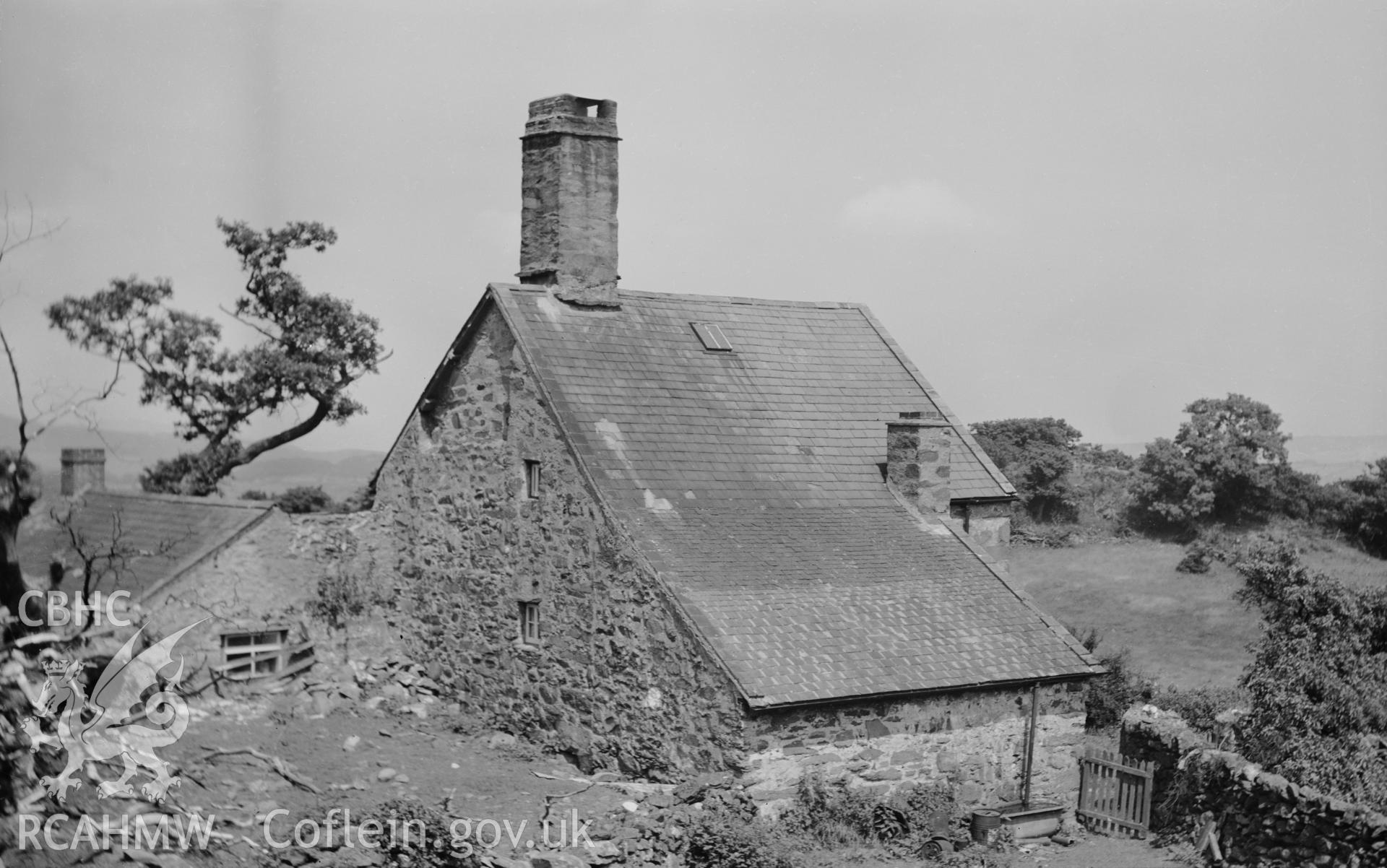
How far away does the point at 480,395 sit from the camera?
22.2 m

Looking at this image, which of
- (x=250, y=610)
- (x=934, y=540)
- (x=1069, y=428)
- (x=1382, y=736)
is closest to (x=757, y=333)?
(x=934, y=540)

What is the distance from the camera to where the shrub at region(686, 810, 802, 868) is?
15766mm

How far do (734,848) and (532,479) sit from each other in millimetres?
7121

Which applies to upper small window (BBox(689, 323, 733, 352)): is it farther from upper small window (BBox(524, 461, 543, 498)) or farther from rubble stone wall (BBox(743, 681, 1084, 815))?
rubble stone wall (BBox(743, 681, 1084, 815))

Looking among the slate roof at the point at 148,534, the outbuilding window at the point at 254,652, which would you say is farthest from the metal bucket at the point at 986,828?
the slate roof at the point at 148,534

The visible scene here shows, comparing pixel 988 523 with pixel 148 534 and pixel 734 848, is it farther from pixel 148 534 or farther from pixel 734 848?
pixel 148 534

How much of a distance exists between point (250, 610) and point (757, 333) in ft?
32.3

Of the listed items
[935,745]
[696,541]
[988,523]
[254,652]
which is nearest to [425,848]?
[696,541]

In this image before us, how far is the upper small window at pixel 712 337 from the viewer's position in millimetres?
24125

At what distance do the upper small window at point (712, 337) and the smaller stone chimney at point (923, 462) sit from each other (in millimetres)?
3275

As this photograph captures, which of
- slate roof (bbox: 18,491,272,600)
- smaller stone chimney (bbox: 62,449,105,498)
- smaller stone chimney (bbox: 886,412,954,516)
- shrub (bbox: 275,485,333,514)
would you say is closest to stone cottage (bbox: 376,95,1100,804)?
smaller stone chimney (bbox: 886,412,954,516)

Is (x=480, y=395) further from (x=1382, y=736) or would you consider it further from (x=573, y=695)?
(x=1382, y=736)

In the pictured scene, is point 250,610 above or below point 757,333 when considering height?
below

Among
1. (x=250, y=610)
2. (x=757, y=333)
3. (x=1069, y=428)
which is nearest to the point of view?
(x=250, y=610)
